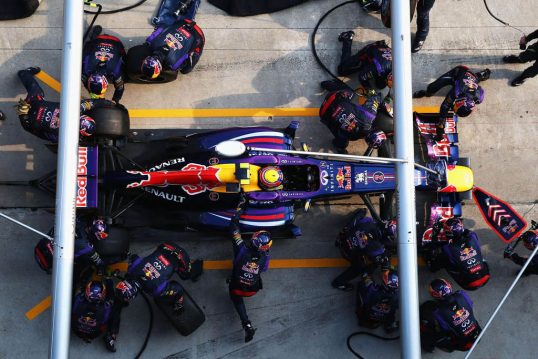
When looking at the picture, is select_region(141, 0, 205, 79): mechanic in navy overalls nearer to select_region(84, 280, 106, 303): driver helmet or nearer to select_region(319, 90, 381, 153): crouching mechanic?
select_region(319, 90, 381, 153): crouching mechanic

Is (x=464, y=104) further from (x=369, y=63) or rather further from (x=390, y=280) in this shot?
(x=390, y=280)

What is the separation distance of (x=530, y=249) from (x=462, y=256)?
4.09ft

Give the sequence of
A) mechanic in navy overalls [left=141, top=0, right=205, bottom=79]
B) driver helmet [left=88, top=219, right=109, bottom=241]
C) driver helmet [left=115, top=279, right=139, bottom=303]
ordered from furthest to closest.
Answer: mechanic in navy overalls [left=141, top=0, right=205, bottom=79], driver helmet [left=88, top=219, right=109, bottom=241], driver helmet [left=115, top=279, right=139, bottom=303]

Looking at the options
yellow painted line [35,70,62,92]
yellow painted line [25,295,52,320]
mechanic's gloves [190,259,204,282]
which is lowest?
yellow painted line [25,295,52,320]

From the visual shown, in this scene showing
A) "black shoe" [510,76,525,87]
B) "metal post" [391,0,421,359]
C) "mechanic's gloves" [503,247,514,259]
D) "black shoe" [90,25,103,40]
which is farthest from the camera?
"black shoe" [510,76,525,87]

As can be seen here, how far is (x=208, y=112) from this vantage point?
28.3 feet

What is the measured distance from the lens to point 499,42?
914 cm

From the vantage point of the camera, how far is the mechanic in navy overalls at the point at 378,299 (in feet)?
24.1

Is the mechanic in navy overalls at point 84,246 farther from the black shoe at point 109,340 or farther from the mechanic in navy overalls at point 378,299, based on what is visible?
the mechanic in navy overalls at point 378,299

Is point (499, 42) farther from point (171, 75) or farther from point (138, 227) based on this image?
point (138, 227)

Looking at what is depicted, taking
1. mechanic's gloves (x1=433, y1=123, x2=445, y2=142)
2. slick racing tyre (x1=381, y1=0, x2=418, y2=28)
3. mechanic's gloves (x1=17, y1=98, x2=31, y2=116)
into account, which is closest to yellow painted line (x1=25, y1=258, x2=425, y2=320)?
mechanic's gloves (x1=433, y1=123, x2=445, y2=142)

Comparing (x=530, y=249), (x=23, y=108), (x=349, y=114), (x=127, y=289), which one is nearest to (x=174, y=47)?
(x=23, y=108)

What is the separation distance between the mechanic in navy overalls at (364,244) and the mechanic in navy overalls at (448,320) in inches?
36.0

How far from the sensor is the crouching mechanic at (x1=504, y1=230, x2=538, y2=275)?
301 inches
